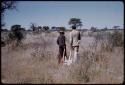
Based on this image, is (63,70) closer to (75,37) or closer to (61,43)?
(75,37)

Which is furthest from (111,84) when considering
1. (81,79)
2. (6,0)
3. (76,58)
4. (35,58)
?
(6,0)

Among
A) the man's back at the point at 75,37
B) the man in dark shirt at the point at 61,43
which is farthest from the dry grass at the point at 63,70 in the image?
the man's back at the point at 75,37

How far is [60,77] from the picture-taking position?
10039 mm

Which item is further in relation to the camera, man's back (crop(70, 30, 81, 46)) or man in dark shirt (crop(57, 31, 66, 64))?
man in dark shirt (crop(57, 31, 66, 64))

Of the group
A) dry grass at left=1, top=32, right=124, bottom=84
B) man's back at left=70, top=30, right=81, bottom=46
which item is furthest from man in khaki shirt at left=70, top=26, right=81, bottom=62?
dry grass at left=1, top=32, right=124, bottom=84

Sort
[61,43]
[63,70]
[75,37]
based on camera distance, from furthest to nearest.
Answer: [61,43] < [75,37] < [63,70]

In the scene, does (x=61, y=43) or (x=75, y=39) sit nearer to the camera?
(x=75, y=39)


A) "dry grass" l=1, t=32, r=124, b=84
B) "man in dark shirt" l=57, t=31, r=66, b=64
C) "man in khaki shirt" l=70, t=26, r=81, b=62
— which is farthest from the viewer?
"man in dark shirt" l=57, t=31, r=66, b=64

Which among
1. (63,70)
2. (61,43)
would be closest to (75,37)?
(61,43)

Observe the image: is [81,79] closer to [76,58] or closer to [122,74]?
[122,74]

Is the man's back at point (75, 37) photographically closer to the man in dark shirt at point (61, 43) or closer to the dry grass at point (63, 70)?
the man in dark shirt at point (61, 43)

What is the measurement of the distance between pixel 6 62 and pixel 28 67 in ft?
4.62

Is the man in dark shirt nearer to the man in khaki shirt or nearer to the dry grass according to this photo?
the dry grass

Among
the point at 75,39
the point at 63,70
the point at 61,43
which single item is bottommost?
the point at 63,70
